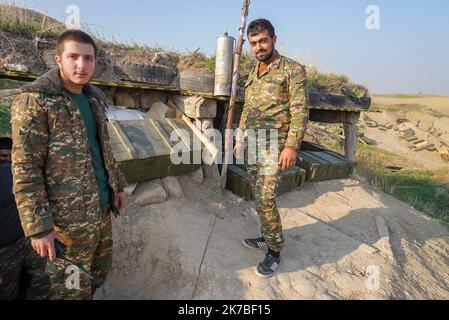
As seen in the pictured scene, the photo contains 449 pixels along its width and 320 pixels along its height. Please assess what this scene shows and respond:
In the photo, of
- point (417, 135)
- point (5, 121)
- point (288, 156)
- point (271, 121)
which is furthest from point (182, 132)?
point (417, 135)

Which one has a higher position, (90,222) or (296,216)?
(90,222)

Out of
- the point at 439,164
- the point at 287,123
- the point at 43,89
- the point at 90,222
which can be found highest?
the point at 43,89

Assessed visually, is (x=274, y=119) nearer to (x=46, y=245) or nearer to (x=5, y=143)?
(x=46, y=245)

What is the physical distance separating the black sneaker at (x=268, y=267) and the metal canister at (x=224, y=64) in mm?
2499

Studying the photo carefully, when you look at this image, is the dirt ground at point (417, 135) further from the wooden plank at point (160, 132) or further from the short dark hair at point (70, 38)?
the short dark hair at point (70, 38)

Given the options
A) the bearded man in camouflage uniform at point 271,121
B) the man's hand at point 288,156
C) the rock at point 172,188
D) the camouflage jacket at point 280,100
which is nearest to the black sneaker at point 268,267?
the bearded man in camouflage uniform at point 271,121

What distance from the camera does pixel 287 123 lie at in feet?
10.9

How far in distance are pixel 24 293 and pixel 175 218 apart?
5.73 feet

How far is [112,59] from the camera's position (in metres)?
4.57

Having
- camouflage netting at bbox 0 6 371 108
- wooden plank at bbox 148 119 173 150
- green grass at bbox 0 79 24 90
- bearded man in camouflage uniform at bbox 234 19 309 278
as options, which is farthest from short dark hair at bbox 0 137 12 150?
green grass at bbox 0 79 24 90

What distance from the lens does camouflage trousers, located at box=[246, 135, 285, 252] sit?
320 cm

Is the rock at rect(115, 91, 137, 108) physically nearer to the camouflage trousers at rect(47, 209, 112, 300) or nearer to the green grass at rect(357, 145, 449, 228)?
the camouflage trousers at rect(47, 209, 112, 300)

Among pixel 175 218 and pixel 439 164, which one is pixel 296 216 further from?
pixel 439 164
